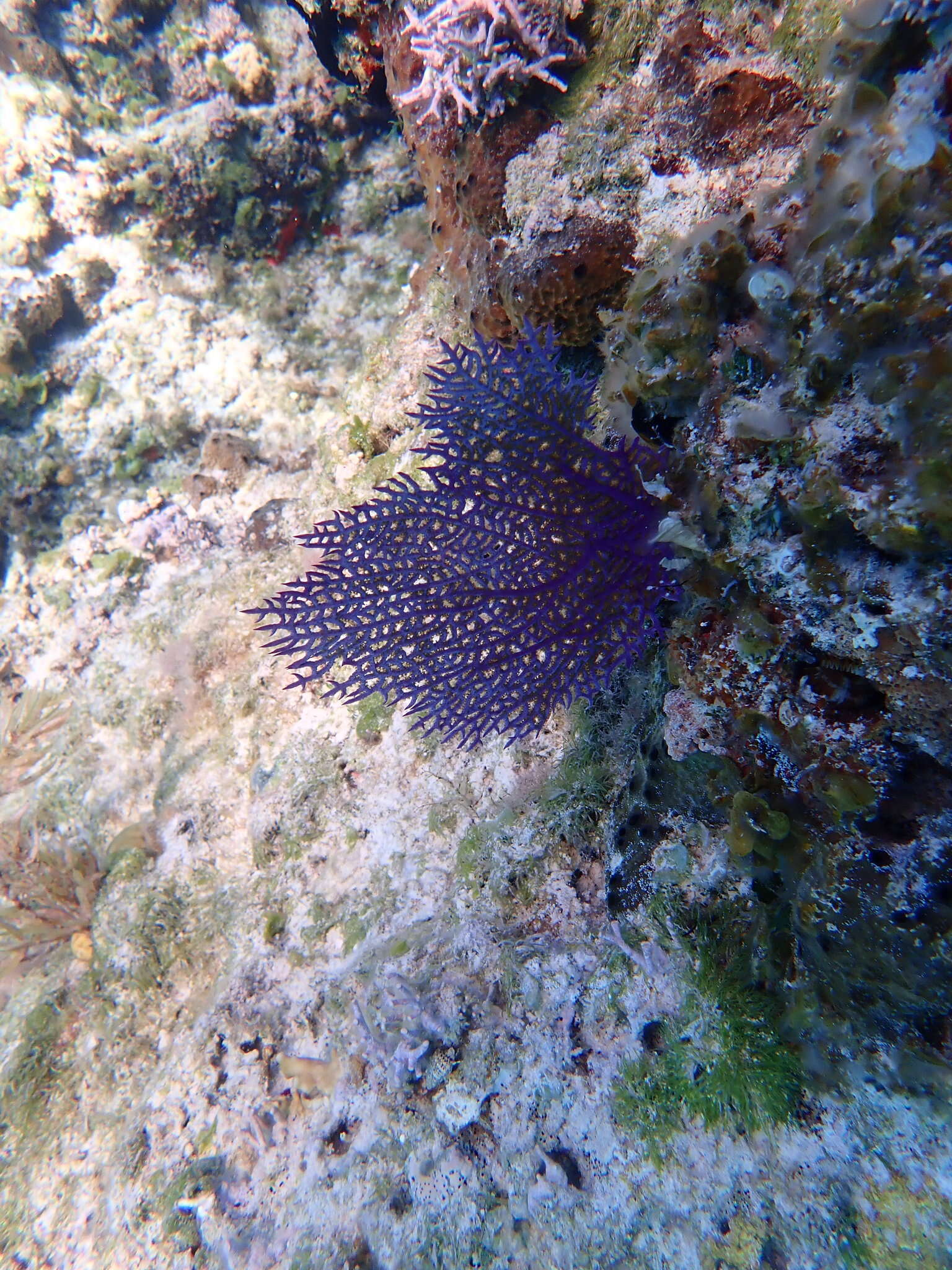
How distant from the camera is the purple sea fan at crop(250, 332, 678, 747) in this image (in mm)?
2205

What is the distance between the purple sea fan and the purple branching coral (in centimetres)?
140

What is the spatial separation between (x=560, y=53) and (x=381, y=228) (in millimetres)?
2844

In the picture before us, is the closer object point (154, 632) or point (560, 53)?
point (560, 53)

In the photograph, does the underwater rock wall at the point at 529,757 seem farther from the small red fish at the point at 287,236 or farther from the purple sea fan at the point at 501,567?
the purple sea fan at the point at 501,567

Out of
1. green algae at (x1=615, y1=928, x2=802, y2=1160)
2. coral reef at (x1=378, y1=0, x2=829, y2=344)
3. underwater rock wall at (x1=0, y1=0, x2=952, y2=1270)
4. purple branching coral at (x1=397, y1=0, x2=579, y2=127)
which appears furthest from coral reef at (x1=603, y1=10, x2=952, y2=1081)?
purple branching coral at (x1=397, y1=0, x2=579, y2=127)

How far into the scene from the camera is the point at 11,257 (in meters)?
5.47

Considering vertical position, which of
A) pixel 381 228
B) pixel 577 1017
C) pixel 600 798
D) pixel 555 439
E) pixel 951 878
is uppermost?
pixel 381 228

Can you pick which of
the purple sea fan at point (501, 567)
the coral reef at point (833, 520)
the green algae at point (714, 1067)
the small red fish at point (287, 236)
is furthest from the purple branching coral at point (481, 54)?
the green algae at point (714, 1067)

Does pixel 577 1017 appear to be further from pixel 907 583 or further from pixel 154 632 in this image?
pixel 154 632

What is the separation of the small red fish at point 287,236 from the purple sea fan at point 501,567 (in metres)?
3.94

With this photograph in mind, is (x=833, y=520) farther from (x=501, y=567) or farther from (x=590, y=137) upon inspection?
(x=590, y=137)

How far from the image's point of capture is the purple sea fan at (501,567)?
2205 millimetres

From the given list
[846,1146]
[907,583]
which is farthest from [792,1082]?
[907,583]

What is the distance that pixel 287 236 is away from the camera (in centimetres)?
529
